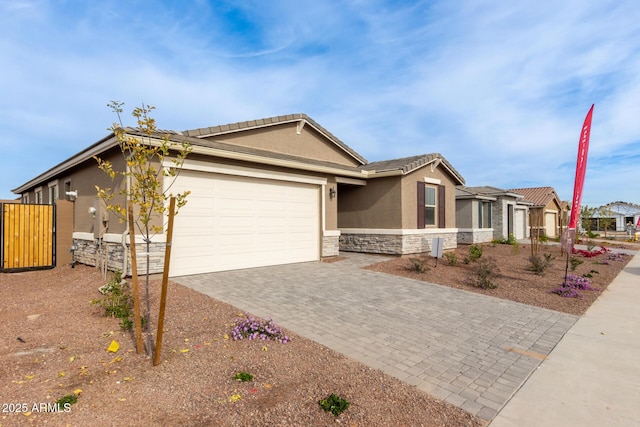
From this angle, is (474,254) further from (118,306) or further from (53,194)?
(53,194)

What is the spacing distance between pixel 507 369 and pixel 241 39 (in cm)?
1166

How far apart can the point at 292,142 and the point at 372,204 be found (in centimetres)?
418

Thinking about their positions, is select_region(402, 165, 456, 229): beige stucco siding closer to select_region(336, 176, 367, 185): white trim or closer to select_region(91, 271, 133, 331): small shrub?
select_region(336, 176, 367, 185): white trim

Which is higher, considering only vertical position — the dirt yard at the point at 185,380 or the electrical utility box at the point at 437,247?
the electrical utility box at the point at 437,247

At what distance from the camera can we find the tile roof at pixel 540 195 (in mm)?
28888

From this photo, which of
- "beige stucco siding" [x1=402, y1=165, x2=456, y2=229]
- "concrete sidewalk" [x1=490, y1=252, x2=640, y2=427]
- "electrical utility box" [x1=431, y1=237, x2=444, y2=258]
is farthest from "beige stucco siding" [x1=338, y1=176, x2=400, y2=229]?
"concrete sidewalk" [x1=490, y1=252, x2=640, y2=427]

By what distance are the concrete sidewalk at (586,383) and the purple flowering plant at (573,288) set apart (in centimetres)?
171

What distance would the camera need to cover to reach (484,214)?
70.7 ft

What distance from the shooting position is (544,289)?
837 centimetres

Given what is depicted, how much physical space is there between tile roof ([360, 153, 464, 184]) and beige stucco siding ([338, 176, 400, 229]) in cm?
52

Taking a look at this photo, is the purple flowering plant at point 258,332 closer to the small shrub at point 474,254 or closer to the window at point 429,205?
the small shrub at point 474,254

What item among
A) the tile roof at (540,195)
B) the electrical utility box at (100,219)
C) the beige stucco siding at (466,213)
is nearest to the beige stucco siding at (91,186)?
the electrical utility box at (100,219)

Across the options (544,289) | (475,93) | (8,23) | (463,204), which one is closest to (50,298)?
(8,23)

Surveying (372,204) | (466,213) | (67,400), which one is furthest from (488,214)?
(67,400)
